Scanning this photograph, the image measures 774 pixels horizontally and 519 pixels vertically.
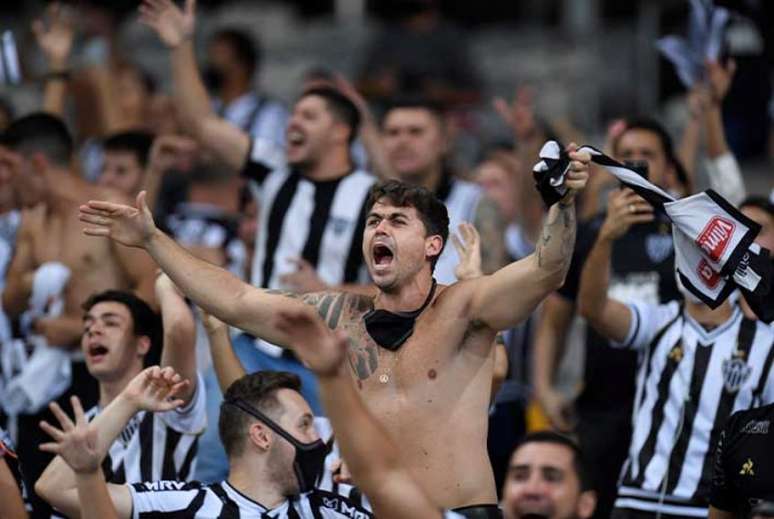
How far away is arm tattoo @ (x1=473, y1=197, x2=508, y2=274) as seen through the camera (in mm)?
11117

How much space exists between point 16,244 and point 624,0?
8.54 metres

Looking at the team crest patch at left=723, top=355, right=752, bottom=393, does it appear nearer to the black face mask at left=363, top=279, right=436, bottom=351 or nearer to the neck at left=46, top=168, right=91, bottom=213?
the black face mask at left=363, top=279, right=436, bottom=351

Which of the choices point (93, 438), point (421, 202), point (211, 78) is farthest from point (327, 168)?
point (211, 78)

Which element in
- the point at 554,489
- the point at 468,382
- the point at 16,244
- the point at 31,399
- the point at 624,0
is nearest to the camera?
the point at 468,382

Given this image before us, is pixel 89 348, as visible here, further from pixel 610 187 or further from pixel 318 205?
pixel 610 187

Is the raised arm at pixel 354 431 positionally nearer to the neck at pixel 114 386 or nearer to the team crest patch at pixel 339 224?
the neck at pixel 114 386

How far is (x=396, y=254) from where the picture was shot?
310 inches

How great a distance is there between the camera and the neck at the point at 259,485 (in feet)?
26.5

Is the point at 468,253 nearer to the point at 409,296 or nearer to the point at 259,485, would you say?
the point at 409,296

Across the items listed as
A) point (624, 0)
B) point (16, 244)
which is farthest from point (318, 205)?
point (624, 0)

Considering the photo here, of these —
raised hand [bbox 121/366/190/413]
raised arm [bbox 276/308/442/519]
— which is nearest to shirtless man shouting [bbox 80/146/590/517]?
raised hand [bbox 121/366/190/413]

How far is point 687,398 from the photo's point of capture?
9.15m

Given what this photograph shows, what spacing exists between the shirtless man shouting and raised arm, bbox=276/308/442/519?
458 millimetres

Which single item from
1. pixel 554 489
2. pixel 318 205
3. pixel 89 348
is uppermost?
pixel 318 205
